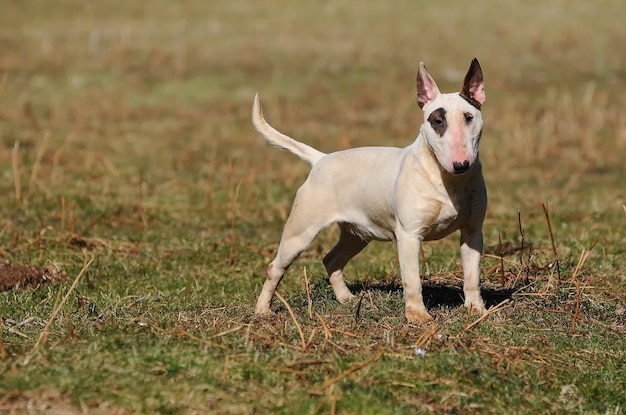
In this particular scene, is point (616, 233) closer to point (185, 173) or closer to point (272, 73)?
point (185, 173)

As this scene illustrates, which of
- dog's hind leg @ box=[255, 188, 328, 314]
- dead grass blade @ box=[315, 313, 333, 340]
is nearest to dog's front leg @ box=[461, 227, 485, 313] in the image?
dog's hind leg @ box=[255, 188, 328, 314]

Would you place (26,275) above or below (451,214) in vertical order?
below

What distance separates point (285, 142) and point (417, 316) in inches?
82.4

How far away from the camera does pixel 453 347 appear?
6500 millimetres

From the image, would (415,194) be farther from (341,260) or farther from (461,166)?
(341,260)

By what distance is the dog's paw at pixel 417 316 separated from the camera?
7070 millimetres

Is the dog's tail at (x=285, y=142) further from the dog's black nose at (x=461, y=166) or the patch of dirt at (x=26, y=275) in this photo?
the patch of dirt at (x=26, y=275)

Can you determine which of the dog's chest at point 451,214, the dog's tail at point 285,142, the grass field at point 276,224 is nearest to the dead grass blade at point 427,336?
the grass field at point 276,224

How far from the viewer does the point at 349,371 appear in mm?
5930

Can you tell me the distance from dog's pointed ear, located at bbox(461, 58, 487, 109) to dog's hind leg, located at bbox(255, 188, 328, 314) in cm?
148

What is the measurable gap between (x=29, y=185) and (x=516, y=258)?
697 cm

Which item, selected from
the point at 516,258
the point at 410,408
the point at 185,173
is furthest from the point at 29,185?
the point at 410,408

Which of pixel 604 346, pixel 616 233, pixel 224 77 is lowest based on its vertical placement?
pixel 224 77

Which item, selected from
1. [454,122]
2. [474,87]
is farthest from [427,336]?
[474,87]
